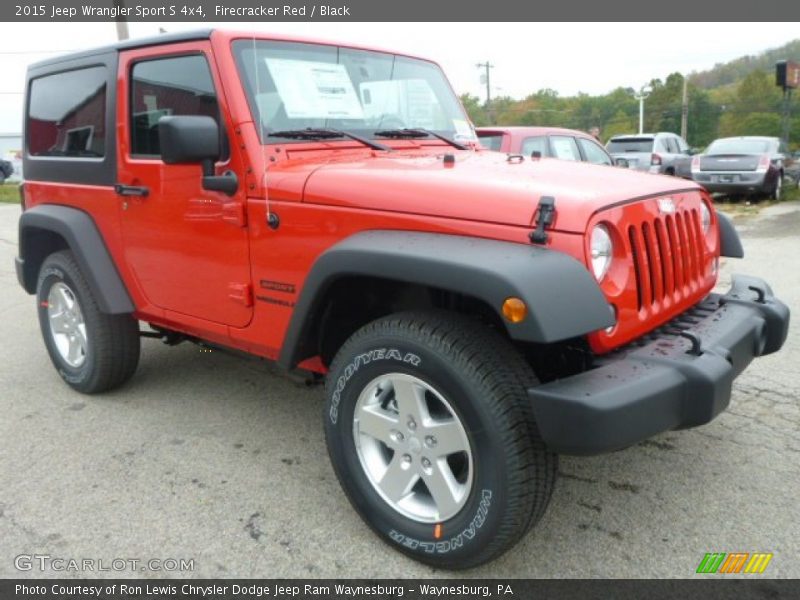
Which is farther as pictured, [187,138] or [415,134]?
[415,134]

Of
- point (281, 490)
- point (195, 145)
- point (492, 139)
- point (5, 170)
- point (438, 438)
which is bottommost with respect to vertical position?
point (281, 490)

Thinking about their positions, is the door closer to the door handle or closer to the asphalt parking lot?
the door handle

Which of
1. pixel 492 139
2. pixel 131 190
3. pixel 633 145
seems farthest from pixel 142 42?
pixel 633 145

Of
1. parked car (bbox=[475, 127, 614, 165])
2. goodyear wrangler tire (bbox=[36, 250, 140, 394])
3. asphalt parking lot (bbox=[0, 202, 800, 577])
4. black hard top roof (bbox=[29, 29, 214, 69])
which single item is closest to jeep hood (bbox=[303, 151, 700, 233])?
black hard top roof (bbox=[29, 29, 214, 69])

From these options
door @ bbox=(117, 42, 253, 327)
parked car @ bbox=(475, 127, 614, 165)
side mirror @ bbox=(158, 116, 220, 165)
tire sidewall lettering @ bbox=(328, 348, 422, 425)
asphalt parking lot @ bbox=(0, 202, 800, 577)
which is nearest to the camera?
tire sidewall lettering @ bbox=(328, 348, 422, 425)

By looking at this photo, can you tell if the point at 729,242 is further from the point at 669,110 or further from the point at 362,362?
the point at 669,110

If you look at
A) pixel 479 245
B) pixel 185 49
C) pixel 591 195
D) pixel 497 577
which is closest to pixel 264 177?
pixel 185 49

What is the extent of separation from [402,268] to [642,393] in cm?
85

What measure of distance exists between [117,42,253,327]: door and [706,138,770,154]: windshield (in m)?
13.6

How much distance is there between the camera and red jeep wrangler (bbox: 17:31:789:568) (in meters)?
2.20

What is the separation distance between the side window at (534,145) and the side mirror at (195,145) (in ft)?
18.3

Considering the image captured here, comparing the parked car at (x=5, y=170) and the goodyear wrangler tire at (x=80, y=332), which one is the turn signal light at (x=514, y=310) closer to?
the goodyear wrangler tire at (x=80, y=332)

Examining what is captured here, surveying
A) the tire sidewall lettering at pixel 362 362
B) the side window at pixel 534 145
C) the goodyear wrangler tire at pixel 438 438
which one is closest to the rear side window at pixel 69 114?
the tire sidewall lettering at pixel 362 362

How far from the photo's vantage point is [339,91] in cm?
333
